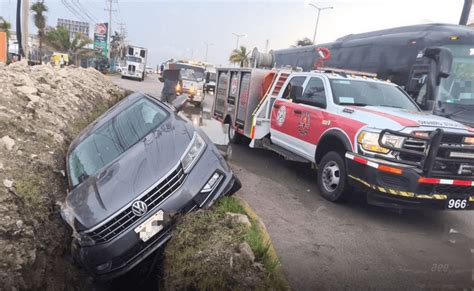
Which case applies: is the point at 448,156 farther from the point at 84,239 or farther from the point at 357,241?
the point at 84,239

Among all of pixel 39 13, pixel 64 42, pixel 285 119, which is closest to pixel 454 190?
pixel 285 119

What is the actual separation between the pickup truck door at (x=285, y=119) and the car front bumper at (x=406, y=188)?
2.07 metres

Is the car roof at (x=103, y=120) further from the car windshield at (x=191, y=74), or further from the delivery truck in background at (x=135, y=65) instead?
the delivery truck in background at (x=135, y=65)

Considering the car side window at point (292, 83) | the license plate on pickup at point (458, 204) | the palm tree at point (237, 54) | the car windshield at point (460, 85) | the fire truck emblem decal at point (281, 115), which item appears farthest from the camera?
the palm tree at point (237, 54)

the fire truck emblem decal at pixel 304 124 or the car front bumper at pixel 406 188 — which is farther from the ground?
the fire truck emblem decal at pixel 304 124

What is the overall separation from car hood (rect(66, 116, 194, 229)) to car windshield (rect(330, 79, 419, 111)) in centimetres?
305

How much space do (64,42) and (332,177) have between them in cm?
5313

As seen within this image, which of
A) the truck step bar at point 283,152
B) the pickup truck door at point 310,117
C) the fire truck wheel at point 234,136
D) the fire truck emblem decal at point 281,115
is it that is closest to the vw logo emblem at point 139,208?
the pickup truck door at point 310,117

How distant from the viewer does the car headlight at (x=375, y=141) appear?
4629 millimetres

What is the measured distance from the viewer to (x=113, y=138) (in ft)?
13.6

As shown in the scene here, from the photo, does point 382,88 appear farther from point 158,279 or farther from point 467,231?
point 158,279

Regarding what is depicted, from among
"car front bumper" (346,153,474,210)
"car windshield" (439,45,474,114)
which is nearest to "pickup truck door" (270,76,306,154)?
"car front bumper" (346,153,474,210)

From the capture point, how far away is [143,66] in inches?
1563

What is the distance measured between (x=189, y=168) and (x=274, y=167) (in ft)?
14.7
